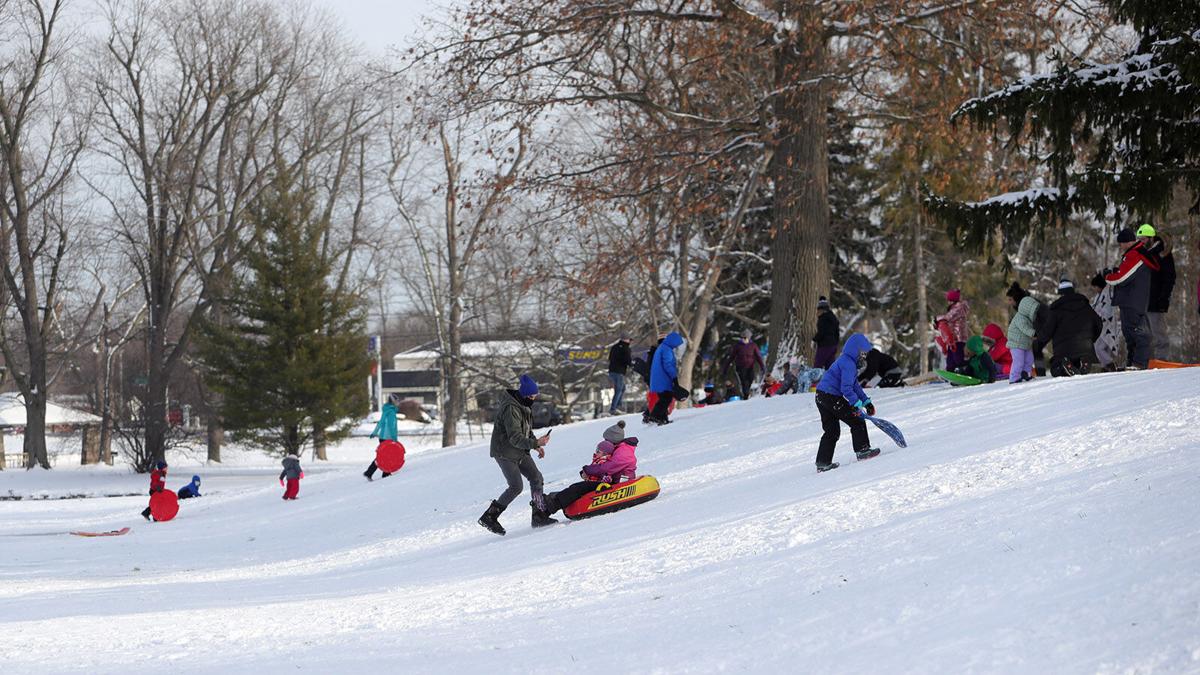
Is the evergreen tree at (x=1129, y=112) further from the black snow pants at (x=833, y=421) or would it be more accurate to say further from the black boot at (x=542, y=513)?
the black boot at (x=542, y=513)

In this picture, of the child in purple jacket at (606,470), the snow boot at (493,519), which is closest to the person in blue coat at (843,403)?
the child in purple jacket at (606,470)

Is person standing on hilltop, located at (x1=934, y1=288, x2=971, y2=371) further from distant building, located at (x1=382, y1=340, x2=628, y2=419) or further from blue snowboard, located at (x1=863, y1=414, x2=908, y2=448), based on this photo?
distant building, located at (x1=382, y1=340, x2=628, y2=419)

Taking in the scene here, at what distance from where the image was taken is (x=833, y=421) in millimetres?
12781

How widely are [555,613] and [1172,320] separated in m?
43.6

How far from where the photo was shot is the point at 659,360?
64.3 ft

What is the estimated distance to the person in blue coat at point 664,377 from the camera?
1942 cm

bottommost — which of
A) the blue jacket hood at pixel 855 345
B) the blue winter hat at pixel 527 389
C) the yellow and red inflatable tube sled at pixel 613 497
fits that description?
the yellow and red inflatable tube sled at pixel 613 497

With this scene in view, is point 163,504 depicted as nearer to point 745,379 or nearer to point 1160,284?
point 745,379

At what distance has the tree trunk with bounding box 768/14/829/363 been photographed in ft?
71.0

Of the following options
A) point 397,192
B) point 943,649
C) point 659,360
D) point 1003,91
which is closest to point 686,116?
point 659,360

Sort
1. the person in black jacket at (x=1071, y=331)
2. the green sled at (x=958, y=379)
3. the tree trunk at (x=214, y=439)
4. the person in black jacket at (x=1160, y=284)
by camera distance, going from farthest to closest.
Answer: the tree trunk at (x=214, y=439) < the green sled at (x=958, y=379) < the person in black jacket at (x=1071, y=331) < the person in black jacket at (x=1160, y=284)

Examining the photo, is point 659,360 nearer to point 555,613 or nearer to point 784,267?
point 784,267

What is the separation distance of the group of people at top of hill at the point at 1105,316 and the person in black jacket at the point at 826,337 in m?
3.50

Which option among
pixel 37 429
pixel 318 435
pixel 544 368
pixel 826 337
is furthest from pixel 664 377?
pixel 37 429
